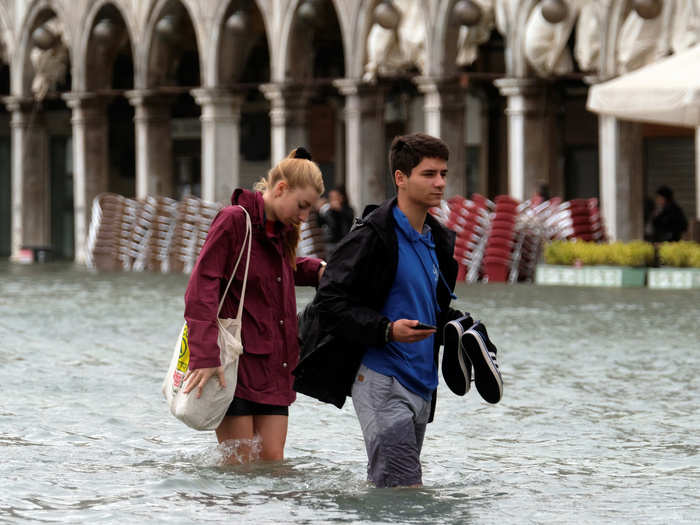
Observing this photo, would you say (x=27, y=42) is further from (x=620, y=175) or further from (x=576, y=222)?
(x=576, y=222)

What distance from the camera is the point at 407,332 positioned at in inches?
234

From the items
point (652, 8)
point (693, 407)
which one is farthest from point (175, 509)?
point (652, 8)

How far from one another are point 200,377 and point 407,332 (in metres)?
0.96

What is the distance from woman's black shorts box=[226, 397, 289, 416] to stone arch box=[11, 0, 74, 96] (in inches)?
1092

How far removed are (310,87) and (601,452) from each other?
21836 mm

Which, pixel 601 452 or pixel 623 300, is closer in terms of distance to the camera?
pixel 601 452

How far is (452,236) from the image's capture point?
6.43m

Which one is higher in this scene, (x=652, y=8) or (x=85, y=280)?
(x=652, y=8)

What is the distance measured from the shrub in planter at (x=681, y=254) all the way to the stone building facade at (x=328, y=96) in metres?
3.19

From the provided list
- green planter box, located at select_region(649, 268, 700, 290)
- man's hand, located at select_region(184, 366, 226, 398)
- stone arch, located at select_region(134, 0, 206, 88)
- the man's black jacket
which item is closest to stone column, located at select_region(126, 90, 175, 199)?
stone arch, located at select_region(134, 0, 206, 88)

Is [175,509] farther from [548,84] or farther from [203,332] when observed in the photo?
[548,84]

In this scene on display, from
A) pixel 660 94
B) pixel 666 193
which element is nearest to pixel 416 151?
pixel 660 94

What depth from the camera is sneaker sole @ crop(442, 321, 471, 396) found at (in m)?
6.21

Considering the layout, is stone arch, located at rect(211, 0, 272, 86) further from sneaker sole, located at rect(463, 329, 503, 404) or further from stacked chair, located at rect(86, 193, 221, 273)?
sneaker sole, located at rect(463, 329, 503, 404)
